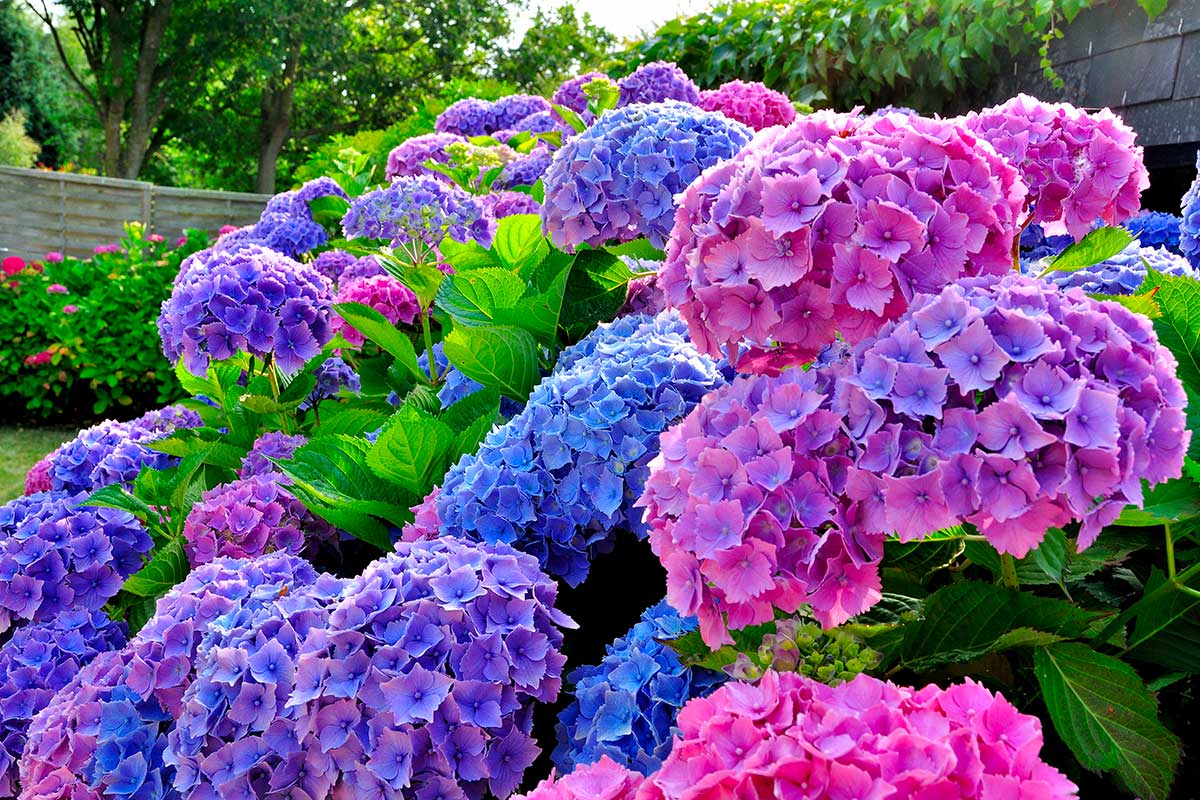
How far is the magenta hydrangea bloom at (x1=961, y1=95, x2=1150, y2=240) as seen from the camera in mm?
1302

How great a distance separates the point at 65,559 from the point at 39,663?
0.24m

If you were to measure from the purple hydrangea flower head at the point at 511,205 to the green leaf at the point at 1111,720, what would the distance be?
2.20 metres

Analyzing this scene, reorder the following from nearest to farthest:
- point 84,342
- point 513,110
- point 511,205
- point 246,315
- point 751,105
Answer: point 246,315
point 511,205
point 751,105
point 513,110
point 84,342

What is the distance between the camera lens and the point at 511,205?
3182 mm

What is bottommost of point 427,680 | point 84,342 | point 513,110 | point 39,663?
point 84,342

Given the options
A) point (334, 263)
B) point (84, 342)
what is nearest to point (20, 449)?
point (84, 342)

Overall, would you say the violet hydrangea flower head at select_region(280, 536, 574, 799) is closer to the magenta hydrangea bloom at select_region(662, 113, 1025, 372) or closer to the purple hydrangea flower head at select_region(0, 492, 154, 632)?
the magenta hydrangea bloom at select_region(662, 113, 1025, 372)

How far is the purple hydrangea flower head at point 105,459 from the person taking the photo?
8.69 ft

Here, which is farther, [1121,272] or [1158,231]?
[1158,231]

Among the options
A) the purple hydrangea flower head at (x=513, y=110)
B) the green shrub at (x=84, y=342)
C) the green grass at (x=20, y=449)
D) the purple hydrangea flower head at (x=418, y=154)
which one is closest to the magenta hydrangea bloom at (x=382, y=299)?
the purple hydrangea flower head at (x=418, y=154)

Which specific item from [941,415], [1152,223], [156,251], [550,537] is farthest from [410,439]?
[156,251]

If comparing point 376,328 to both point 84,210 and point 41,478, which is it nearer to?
point 41,478

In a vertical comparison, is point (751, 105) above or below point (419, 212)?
above

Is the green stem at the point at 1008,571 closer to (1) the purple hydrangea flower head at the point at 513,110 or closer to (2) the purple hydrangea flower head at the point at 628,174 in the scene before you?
(2) the purple hydrangea flower head at the point at 628,174
